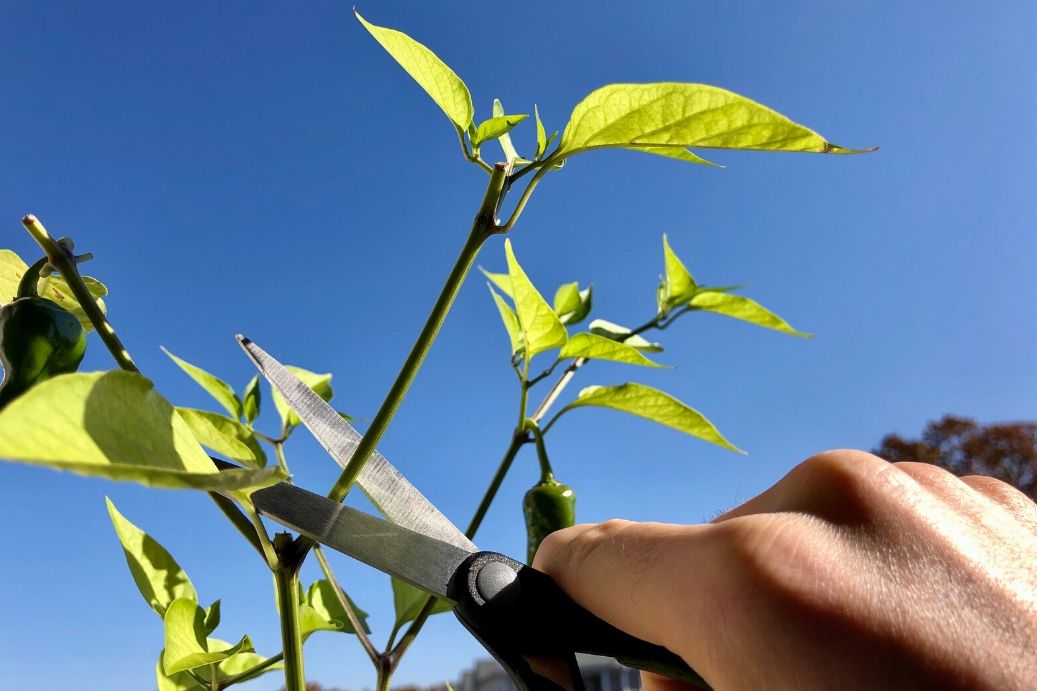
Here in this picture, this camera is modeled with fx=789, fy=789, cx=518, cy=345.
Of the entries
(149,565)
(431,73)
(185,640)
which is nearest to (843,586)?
(431,73)

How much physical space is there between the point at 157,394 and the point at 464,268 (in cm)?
20

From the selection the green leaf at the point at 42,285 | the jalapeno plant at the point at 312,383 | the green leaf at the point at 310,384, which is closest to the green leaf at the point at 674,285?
the jalapeno plant at the point at 312,383

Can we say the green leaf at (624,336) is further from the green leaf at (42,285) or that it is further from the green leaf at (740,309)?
the green leaf at (42,285)

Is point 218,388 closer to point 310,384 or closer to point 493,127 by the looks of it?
point 310,384

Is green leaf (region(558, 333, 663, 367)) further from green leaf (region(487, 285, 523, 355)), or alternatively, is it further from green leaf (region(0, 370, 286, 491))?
green leaf (region(0, 370, 286, 491))

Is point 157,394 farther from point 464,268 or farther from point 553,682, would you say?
point 553,682

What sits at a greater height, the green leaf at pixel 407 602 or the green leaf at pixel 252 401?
the green leaf at pixel 252 401

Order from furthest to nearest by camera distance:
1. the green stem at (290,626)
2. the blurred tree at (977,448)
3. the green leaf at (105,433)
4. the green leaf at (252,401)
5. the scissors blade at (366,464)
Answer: the blurred tree at (977,448)
the green leaf at (252,401)
the scissors blade at (366,464)
the green stem at (290,626)
the green leaf at (105,433)

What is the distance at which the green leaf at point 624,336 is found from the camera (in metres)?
1.07

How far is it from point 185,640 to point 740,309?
730 millimetres

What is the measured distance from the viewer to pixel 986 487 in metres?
0.60

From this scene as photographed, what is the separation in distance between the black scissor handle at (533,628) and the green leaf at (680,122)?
0.35 metres

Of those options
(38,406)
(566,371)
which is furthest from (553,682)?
(38,406)

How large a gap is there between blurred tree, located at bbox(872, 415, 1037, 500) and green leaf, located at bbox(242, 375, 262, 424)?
13446 mm
